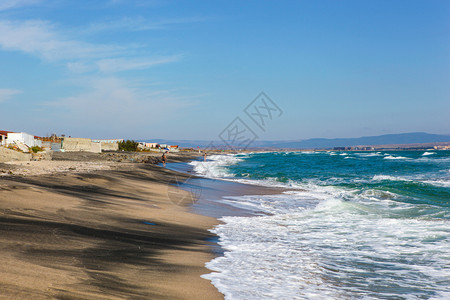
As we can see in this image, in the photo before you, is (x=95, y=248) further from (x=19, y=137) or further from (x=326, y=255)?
(x=19, y=137)

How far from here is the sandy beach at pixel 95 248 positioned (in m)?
4.30

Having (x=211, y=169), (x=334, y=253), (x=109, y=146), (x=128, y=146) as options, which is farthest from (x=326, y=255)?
(x=128, y=146)

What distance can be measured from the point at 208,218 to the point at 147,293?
693 cm

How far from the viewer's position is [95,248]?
609 cm

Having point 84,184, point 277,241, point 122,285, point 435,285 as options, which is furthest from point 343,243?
point 84,184

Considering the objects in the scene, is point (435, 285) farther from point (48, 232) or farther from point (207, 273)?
point (48, 232)

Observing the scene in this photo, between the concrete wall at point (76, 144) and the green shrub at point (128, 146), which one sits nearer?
the concrete wall at point (76, 144)

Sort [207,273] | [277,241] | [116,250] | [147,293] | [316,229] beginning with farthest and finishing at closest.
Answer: [316,229] → [277,241] → [116,250] → [207,273] → [147,293]

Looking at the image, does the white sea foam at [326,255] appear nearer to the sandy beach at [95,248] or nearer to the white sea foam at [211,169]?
the sandy beach at [95,248]

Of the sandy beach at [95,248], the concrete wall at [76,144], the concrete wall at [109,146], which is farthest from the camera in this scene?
the concrete wall at [109,146]

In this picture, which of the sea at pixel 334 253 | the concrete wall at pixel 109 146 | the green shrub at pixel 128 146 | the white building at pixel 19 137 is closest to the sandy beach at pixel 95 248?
the sea at pixel 334 253

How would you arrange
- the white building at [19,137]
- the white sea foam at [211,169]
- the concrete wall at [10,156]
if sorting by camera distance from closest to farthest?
the concrete wall at [10,156] < the white sea foam at [211,169] < the white building at [19,137]

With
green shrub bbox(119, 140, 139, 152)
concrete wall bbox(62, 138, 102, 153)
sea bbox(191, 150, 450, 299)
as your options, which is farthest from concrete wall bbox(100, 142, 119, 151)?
sea bbox(191, 150, 450, 299)

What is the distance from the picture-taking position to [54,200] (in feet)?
31.8
